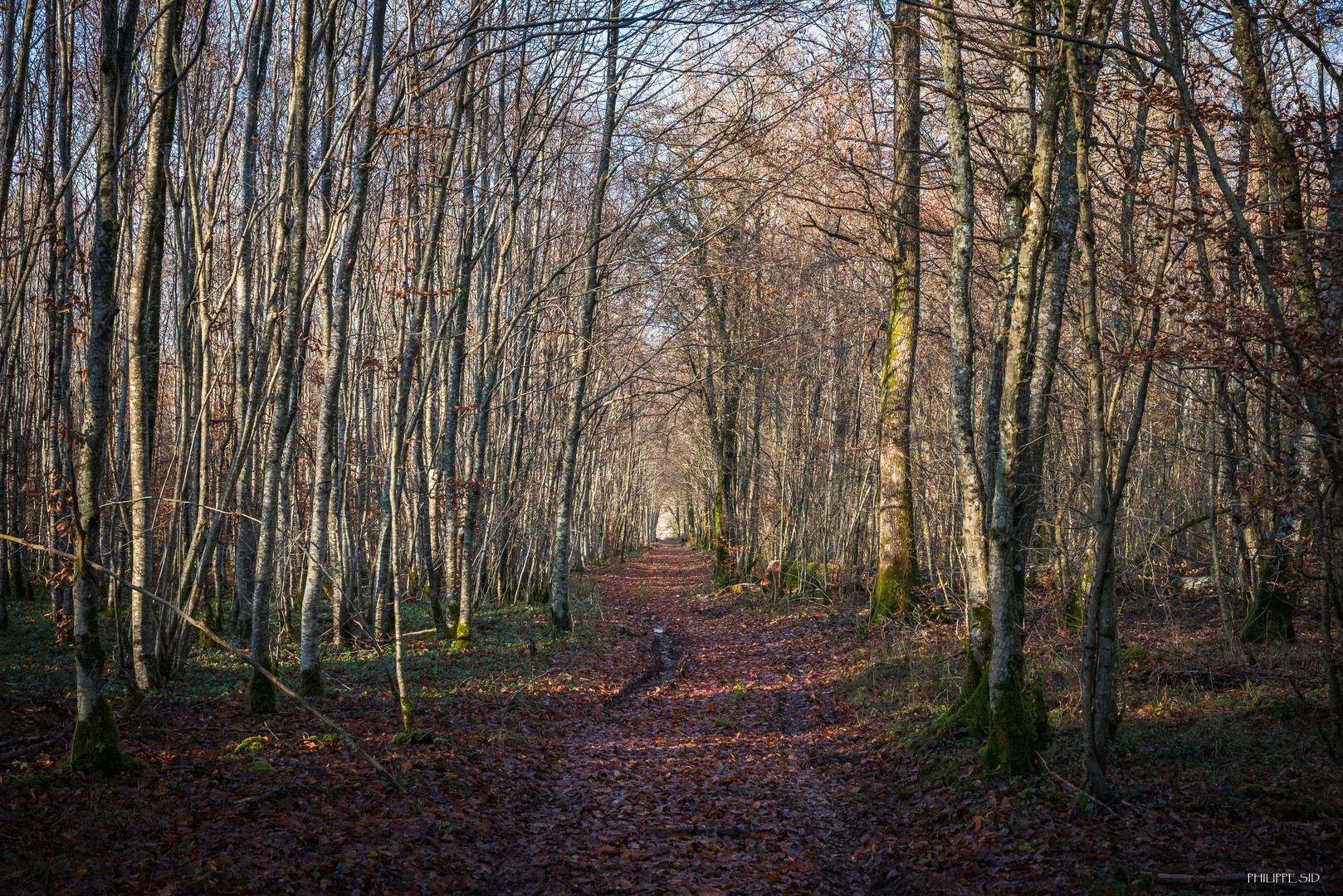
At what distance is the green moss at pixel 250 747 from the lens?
5965mm

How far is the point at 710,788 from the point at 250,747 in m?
3.87

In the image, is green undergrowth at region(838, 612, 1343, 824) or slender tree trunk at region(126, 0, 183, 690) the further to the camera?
slender tree trunk at region(126, 0, 183, 690)

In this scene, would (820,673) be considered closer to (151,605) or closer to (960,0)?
(151,605)

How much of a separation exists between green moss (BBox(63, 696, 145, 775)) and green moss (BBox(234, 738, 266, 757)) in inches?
35.9

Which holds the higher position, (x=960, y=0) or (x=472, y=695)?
(x=960, y=0)

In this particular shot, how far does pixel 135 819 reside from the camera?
4.45 meters

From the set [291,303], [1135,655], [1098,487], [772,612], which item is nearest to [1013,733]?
[1098,487]

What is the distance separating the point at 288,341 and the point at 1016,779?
7499 mm

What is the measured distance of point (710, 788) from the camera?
6.88m

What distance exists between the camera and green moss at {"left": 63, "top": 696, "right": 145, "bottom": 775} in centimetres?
496

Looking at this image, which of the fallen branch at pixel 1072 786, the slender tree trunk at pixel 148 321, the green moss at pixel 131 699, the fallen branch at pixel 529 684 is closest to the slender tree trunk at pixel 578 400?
the fallen branch at pixel 529 684

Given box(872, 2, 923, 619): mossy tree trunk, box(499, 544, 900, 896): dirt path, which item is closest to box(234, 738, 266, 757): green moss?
box(499, 544, 900, 896): dirt path

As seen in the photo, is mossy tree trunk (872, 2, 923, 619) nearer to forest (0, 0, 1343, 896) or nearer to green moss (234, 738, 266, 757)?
forest (0, 0, 1343, 896)

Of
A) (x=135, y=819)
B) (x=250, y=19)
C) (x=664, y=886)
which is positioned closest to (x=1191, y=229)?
(x=664, y=886)
